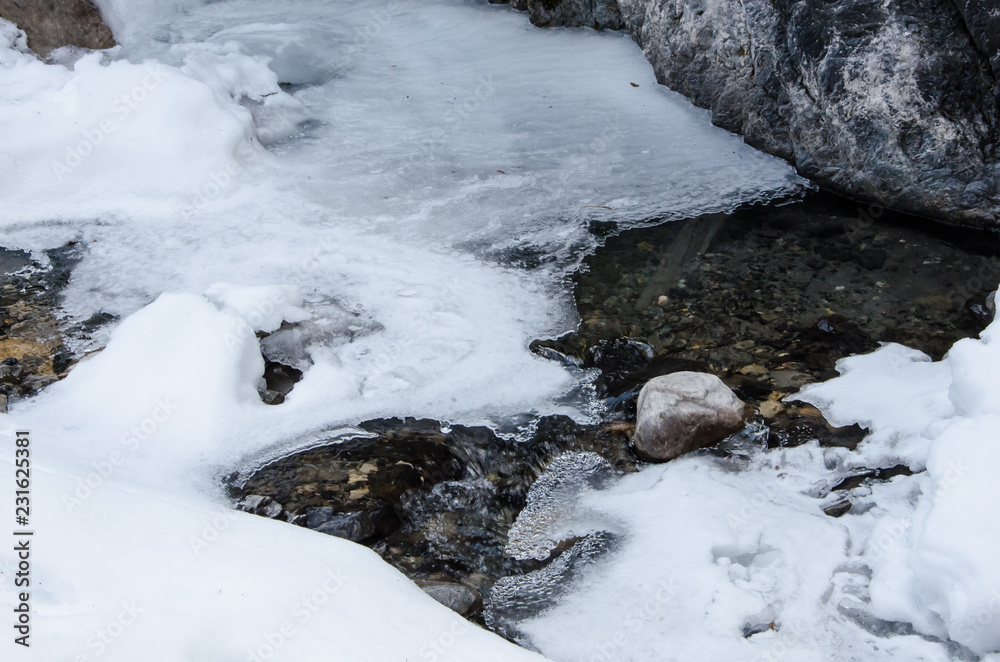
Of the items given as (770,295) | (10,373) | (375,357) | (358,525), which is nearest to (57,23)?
(10,373)

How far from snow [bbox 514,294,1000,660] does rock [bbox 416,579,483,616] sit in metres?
0.18

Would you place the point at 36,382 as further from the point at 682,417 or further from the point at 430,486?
the point at 682,417

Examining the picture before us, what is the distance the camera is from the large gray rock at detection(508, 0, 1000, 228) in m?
4.11

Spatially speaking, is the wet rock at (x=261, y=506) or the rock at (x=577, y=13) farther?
the rock at (x=577, y=13)

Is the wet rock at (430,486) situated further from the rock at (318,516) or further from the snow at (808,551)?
the snow at (808,551)

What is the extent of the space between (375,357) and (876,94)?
10.7 feet

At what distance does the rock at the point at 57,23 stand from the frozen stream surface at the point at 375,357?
0.42ft

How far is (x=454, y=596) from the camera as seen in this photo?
2344mm

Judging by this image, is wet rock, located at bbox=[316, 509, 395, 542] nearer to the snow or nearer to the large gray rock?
the snow

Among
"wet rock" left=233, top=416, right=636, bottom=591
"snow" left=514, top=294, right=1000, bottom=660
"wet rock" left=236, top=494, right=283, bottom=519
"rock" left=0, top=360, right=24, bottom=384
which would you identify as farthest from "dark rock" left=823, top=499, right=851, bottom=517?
"rock" left=0, top=360, right=24, bottom=384

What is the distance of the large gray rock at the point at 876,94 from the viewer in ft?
13.5

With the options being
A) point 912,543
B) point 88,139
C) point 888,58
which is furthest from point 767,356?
point 88,139

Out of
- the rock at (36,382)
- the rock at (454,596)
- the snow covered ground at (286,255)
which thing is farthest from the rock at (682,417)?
the rock at (36,382)

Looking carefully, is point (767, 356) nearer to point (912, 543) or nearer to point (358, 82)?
point (912, 543)
